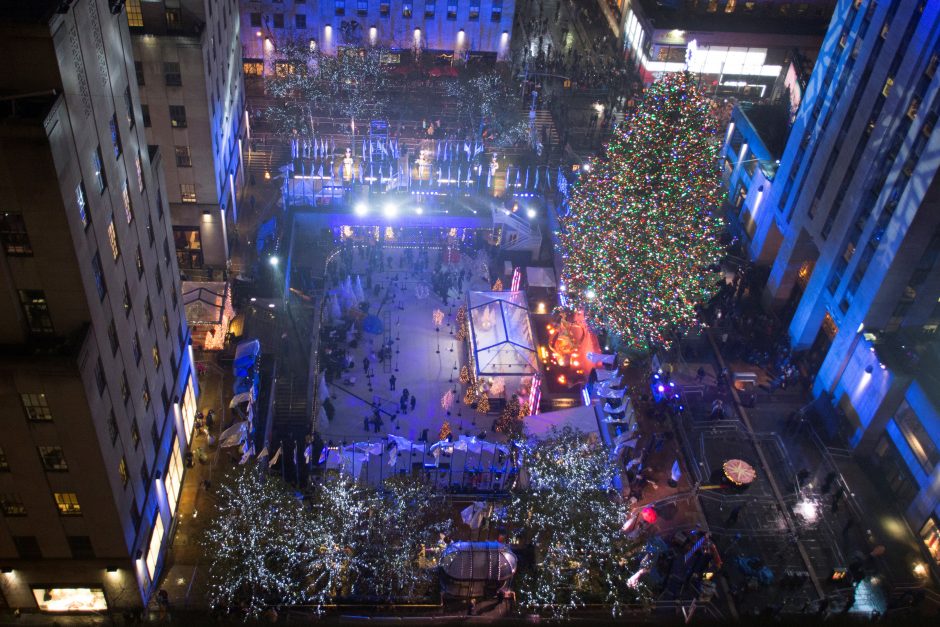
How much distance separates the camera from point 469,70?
77.1 meters

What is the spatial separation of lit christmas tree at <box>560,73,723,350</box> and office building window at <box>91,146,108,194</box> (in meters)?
25.1

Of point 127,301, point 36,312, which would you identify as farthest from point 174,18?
point 36,312

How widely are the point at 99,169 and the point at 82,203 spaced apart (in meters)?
2.25

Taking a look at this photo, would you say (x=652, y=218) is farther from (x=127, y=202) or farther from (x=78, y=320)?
(x=78, y=320)

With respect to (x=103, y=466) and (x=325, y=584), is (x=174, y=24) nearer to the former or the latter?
(x=103, y=466)

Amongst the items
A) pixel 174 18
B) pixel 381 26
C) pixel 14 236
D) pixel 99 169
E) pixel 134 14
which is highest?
pixel 99 169

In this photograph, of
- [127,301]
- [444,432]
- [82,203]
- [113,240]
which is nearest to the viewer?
[82,203]

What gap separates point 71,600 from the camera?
30016 mm

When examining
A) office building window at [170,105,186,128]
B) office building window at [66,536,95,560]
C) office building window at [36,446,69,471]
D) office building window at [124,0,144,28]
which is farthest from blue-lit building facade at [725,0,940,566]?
office building window at [124,0,144,28]

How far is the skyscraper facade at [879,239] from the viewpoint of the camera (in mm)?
37281

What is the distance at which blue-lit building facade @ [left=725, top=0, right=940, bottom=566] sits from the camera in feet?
122

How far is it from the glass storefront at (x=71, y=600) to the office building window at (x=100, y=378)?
9518mm

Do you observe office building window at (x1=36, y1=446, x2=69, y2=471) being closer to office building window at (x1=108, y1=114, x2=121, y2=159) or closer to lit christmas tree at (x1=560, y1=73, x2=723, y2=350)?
office building window at (x1=108, y1=114, x2=121, y2=159)

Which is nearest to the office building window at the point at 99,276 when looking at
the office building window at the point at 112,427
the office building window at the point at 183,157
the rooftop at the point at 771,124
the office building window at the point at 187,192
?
the office building window at the point at 112,427
